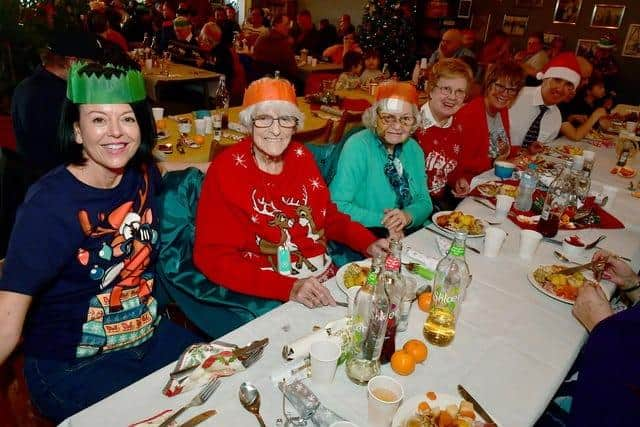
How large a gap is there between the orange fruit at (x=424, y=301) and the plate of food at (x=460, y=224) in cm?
61

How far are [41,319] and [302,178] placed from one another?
3.66 feet

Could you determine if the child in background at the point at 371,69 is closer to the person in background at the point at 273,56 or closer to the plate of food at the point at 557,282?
the person in background at the point at 273,56

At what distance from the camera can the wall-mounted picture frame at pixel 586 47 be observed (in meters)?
8.75

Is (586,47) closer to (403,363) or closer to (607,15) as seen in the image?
(607,15)

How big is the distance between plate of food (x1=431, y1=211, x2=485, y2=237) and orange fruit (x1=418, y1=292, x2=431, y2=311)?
2.00 feet

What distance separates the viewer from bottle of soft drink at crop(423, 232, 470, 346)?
1399 mm

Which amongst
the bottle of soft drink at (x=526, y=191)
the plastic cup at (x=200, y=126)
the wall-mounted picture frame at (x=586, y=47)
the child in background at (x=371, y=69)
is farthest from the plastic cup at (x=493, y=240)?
the wall-mounted picture frame at (x=586, y=47)

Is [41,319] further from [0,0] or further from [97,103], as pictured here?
[0,0]

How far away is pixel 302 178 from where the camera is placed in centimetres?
205

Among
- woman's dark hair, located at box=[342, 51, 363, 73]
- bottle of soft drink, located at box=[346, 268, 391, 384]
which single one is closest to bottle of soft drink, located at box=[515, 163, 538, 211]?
bottle of soft drink, located at box=[346, 268, 391, 384]

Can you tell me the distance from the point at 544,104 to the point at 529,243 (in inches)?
99.4

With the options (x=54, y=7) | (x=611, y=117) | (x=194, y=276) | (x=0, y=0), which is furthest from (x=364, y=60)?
(x=194, y=276)

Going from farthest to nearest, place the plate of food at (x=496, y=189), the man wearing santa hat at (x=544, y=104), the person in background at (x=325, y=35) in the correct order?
1. the person in background at (x=325, y=35)
2. the man wearing santa hat at (x=544, y=104)
3. the plate of food at (x=496, y=189)

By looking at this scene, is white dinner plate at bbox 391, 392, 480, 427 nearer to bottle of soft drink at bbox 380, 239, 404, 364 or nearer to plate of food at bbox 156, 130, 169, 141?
bottle of soft drink at bbox 380, 239, 404, 364
